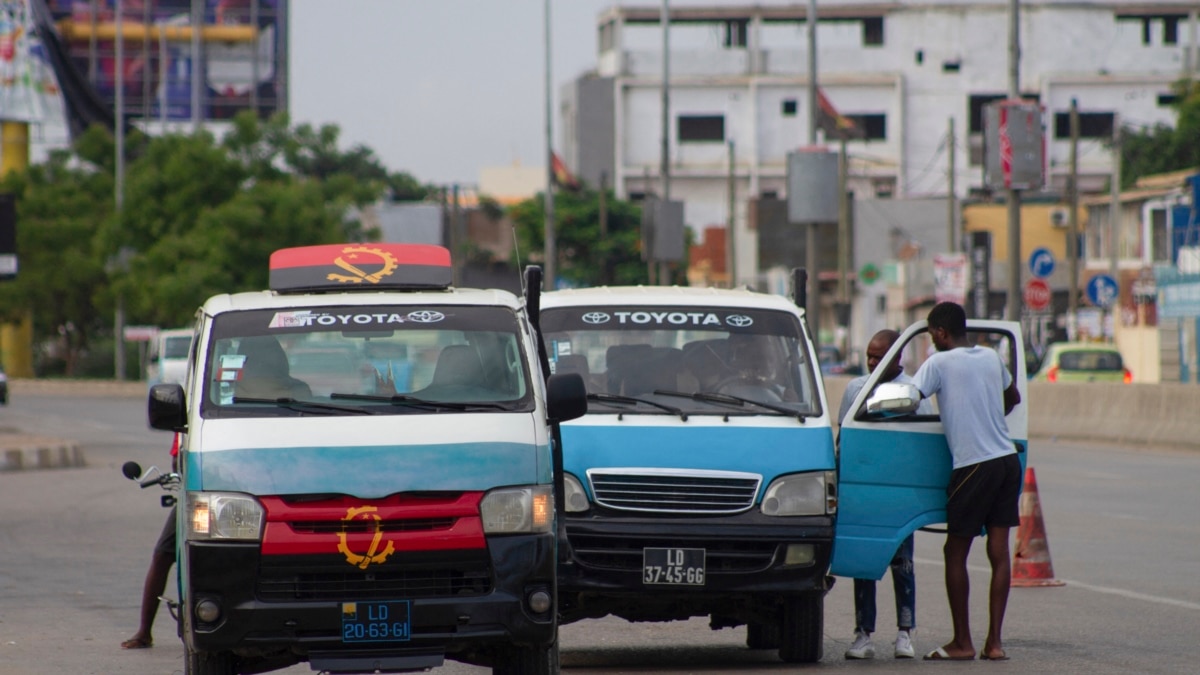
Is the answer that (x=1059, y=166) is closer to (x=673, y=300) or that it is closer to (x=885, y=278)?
(x=885, y=278)

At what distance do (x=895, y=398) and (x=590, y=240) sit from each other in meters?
69.6

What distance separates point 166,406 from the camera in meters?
7.46

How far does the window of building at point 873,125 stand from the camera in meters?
91.5

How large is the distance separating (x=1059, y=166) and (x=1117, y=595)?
8211 centimetres

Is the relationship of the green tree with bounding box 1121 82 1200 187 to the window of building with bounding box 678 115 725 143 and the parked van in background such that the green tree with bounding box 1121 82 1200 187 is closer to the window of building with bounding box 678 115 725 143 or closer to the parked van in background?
the window of building with bounding box 678 115 725 143

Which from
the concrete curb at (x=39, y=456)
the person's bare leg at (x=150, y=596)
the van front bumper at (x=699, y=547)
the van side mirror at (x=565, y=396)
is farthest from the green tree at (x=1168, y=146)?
the van side mirror at (x=565, y=396)

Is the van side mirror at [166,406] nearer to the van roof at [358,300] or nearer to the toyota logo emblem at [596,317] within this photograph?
the van roof at [358,300]

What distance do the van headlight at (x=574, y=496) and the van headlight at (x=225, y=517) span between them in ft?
6.67

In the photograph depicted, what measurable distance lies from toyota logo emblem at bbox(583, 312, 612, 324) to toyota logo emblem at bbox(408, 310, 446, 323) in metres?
1.87

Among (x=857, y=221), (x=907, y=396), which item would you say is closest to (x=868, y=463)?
(x=907, y=396)

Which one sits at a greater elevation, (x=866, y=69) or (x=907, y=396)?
(x=866, y=69)

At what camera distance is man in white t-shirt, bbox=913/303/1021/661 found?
29.8ft

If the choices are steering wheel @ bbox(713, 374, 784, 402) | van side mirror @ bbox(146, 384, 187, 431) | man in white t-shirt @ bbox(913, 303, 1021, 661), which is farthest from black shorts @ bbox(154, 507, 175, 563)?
man in white t-shirt @ bbox(913, 303, 1021, 661)

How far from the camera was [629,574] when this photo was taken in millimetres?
8656
